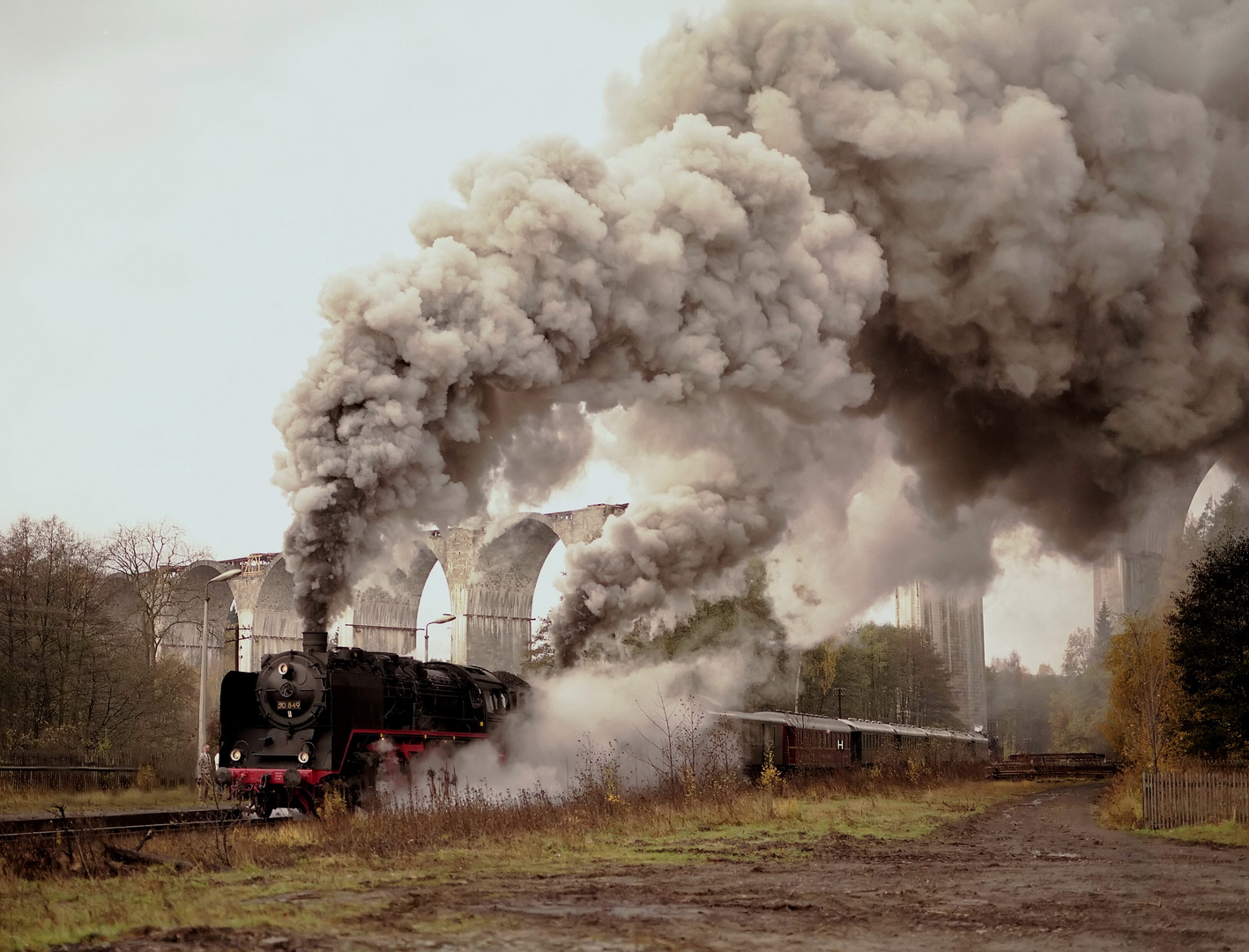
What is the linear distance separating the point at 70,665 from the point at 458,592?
2437cm

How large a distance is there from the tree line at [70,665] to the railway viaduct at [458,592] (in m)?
11.3

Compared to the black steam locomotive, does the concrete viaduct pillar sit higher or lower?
higher

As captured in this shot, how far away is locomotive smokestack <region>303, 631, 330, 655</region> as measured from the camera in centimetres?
1880

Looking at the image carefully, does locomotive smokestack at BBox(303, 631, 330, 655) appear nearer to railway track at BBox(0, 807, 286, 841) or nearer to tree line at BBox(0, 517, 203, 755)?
railway track at BBox(0, 807, 286, 841)

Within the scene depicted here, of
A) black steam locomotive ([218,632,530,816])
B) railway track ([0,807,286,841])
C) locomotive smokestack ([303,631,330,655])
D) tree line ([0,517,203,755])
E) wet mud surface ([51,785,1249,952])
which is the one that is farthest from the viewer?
tree line ([0,517,203,755])

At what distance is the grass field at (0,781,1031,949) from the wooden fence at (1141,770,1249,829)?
3533 millimetres

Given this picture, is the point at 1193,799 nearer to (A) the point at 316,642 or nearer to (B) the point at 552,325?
(B) the point at 552,325

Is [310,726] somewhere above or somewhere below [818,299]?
below

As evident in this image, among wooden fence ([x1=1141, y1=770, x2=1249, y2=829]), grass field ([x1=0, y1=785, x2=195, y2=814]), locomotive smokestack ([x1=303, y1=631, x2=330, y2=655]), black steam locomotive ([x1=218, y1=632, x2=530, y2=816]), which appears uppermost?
locomotive smokestack ([x1=303, y1=631, x2=330, y2=655])

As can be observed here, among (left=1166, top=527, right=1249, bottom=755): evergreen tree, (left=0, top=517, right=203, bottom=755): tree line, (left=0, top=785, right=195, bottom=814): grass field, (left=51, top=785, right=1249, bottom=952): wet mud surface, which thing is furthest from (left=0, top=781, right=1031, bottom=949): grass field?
(left=0, top=517, right=203, bottom=755): tree line

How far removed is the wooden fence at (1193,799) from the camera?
744 inches

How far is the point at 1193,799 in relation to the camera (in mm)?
19641

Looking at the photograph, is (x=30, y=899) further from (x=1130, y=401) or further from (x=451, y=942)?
(x=1130, y=401)

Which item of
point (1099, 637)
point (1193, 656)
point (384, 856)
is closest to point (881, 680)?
point (1099, 637)
